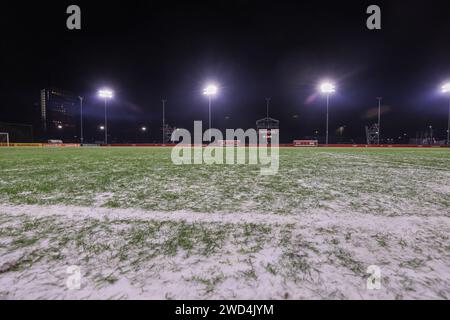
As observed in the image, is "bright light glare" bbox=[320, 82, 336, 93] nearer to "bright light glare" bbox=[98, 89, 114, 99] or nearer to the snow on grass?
"bright light glare" bbox=[98, 89, 114, 99]

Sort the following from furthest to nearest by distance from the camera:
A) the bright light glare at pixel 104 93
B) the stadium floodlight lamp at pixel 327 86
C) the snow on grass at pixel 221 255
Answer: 1. the bright light glare at pixel 104 93
2. the stadium floodlight lamp at pixel 327 86
3. the snow on grass at pixel 221 255

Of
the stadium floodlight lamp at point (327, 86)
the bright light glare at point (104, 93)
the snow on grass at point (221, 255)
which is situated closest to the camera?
the snow on grass at point (221, 255)

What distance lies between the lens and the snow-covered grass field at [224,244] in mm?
1414

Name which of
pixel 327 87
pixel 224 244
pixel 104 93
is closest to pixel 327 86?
pixel 327 87

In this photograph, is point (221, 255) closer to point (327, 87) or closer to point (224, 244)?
point (224, 244)

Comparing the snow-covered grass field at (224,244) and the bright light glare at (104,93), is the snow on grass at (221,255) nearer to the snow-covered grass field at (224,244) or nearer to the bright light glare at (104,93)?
the snow-covered grass field at (224,244)

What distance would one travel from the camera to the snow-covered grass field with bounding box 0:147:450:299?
4.64 feet

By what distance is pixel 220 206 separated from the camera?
3.08m

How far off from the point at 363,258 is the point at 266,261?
769 mm

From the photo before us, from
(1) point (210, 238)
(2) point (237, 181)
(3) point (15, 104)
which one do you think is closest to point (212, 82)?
(2) point (237, 181)

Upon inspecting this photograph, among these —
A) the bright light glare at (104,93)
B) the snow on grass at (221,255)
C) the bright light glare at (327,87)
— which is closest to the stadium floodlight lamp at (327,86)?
the bright light glare at (327,87)

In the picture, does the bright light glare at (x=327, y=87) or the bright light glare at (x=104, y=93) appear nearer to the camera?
the bright light glare at (x=327, y=87)

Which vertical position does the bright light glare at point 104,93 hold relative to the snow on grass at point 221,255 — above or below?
above
